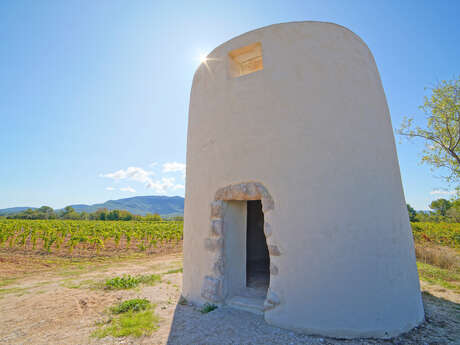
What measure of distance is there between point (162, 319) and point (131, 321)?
0.53 m

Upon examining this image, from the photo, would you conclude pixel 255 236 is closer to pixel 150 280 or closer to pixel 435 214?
pixel 150 280

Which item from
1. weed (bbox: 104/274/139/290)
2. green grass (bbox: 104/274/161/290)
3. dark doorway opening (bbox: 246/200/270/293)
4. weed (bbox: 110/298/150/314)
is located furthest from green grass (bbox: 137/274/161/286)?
dark doorway opening (bbox: 246/200/270/293)

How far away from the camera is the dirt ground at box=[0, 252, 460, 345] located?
3.29 metres

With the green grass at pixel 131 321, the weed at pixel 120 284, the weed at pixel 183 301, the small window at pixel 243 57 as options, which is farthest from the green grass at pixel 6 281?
the small window at pixel 243 57

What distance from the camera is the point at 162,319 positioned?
4043 millimetres

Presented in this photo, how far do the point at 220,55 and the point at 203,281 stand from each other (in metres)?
4.99

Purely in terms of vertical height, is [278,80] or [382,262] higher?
[278,80]

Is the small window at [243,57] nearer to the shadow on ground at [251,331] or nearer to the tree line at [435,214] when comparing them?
the shadow on ground at [251,331]

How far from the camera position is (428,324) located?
3.85 metres

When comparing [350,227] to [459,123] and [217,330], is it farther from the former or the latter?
[459,123]

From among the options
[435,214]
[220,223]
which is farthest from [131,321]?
[435,214]

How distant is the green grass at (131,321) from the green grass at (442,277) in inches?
294

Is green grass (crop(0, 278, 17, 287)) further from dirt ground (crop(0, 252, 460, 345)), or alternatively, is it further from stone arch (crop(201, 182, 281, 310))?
stone arch (crop(201, 182, 281, 310))

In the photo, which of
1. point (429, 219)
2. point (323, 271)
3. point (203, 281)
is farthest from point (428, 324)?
point (429, 219)
